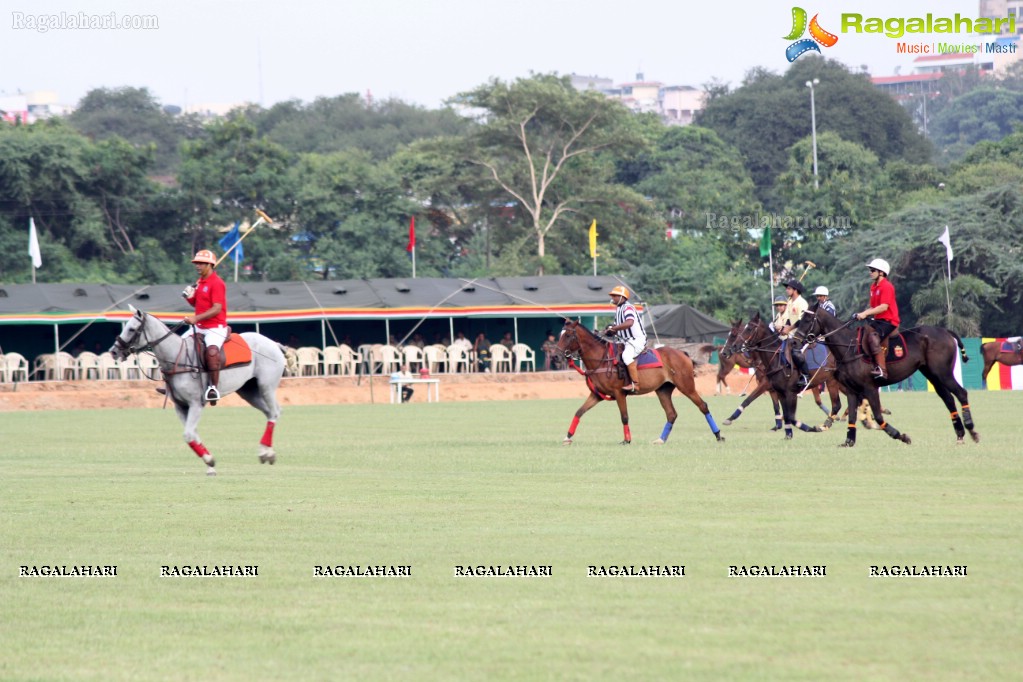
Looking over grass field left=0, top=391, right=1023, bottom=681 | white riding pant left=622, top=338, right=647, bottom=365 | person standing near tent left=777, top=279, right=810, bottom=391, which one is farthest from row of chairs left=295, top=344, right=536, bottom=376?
grass field left=0, top=391, right=1023, bottom=681

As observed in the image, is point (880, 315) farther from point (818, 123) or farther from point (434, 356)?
point (818, 123)

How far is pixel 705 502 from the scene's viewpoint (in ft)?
40.0

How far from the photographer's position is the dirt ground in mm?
39594

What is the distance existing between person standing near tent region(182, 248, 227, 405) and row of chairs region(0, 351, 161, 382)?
967 inches

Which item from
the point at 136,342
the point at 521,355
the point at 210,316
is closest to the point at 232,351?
the point at 210,316

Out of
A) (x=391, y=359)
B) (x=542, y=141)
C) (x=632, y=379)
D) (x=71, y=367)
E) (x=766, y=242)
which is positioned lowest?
(x=391, y=359)

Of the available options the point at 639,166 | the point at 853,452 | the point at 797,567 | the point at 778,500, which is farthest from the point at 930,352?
the point at 639,166

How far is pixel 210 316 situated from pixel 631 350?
5.74m

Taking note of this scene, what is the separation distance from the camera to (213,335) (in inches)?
649

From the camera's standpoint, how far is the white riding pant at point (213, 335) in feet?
53.9

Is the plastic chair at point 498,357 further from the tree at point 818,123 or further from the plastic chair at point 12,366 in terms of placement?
the tree at point 818,123

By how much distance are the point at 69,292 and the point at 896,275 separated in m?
28.1

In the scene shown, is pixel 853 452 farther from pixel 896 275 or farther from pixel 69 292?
pixel 896 275

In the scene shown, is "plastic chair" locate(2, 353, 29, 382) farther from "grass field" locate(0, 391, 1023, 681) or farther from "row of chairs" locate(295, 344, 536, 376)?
"grass field" locate(0, 391, 1023, 681)
